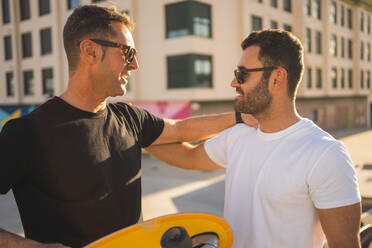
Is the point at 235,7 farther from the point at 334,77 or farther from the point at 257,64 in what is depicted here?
the point at 257,64

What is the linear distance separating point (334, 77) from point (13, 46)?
29.8 m

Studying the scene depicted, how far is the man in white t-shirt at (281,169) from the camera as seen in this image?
76.9 inches

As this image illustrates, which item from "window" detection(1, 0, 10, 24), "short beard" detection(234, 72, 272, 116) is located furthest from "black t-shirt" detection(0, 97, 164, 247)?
"window" detection(1, 0, 10, 24)

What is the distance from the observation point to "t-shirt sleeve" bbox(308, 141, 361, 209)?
1923mm

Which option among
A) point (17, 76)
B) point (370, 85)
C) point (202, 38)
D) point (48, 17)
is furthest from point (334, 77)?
point (17, 76)

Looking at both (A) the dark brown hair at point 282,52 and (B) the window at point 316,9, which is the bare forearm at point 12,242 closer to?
(A) the dark brown hair at point 282,52

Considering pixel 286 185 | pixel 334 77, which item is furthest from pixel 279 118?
pixel 334 77

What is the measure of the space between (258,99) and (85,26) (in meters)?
1.32

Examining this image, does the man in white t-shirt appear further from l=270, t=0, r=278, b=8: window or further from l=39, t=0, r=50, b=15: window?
l=39, t=0, r=50, b=15: window

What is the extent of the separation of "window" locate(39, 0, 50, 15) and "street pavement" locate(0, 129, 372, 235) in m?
19.8

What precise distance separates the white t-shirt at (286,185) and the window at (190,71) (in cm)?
1711

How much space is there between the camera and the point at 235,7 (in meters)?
22.2

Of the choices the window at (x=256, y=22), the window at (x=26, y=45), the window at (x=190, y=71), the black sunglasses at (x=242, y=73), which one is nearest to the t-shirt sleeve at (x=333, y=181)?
the black sunglasses at (x=242, y=73)

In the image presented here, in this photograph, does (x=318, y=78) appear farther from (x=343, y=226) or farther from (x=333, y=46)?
(x=343, y=226)
